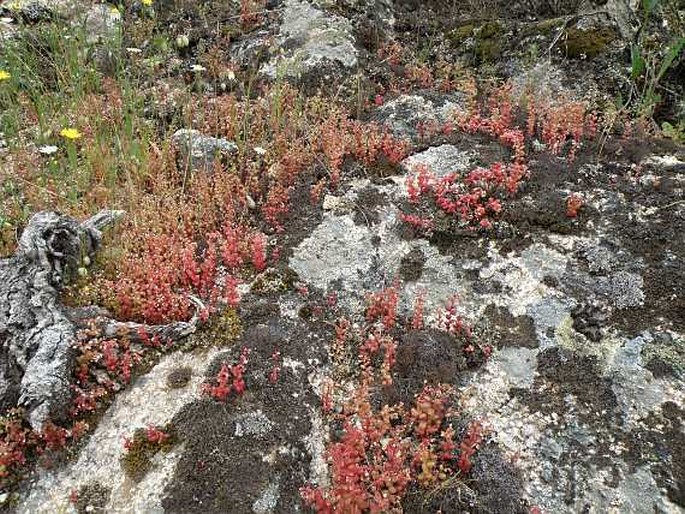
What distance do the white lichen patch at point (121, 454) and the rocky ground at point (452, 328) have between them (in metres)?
0.02

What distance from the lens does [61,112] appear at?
7.63 metres

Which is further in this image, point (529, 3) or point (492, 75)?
point (529, 3)

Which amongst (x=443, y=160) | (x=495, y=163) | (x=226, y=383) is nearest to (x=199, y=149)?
(x=443, y=160)

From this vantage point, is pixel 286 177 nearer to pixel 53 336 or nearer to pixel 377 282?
pixel 377 282

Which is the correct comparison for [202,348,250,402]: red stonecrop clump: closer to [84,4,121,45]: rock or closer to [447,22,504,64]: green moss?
[447,22,504,64]: green moss

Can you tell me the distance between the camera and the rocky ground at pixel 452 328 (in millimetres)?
4242

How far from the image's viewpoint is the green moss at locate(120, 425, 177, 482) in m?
4.28

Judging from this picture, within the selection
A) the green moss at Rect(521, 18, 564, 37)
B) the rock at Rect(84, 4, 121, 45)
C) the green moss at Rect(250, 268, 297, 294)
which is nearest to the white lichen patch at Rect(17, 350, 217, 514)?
the green moss at Rect(250, 268, 297, 294)

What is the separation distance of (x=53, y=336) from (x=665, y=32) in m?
9.62

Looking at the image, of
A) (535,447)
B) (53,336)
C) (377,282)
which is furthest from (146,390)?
(535,447)

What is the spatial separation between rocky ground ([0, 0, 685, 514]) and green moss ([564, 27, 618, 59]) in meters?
0.05

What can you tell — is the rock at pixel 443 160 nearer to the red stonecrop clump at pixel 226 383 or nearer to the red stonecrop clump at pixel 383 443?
the red stonecrop clump at pixel 383 443

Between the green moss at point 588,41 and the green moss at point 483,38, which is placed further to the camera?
the green moss at point 483,38

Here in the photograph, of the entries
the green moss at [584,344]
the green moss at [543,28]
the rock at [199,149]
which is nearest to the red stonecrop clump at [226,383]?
the green moss at [584,344]
